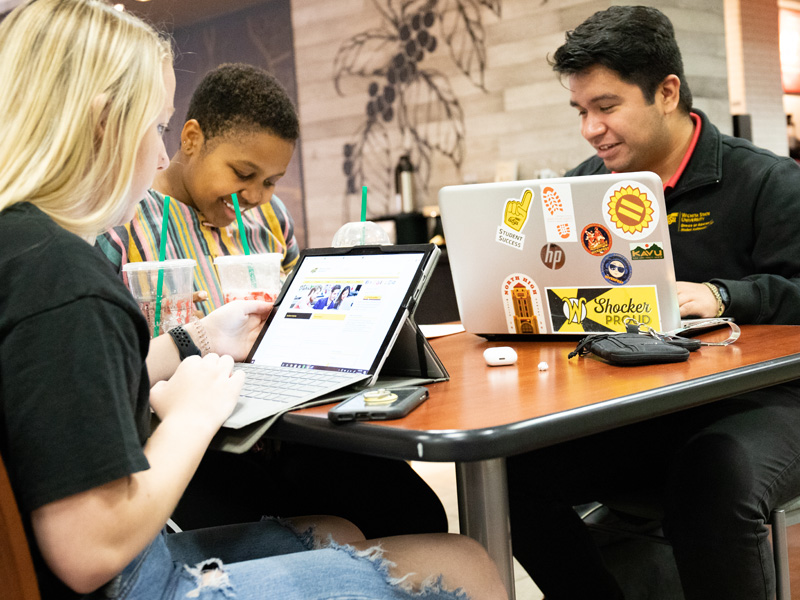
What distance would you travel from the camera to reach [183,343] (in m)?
1.22

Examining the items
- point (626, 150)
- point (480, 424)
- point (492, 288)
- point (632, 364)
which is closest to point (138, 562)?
point (480, 424)

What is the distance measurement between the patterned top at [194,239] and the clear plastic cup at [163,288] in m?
0.32

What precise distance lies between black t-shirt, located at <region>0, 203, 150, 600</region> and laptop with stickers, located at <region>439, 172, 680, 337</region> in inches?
31.5

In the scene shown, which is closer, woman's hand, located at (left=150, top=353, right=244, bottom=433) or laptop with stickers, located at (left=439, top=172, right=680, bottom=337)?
woman's hand, located at (left=150, top=353, right=244, bottom=433)

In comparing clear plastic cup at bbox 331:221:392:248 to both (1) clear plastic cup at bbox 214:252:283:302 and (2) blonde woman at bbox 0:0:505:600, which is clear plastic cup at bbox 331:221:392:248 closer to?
(1) clear plastic cup at bbox 214:252:283:302

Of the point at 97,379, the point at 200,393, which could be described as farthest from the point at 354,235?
the point at 97,379

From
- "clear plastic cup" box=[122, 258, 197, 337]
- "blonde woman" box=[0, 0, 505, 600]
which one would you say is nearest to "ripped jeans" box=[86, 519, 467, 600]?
"blonde woman" box=[0, 0, 505, 600]

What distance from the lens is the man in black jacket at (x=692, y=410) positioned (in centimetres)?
123

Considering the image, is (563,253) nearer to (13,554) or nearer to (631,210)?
(631,210)

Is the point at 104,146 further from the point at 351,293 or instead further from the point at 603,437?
the point at 603,437

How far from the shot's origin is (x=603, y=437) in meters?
1.54

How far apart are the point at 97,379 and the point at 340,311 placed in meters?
0.52

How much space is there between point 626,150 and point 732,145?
10.0 inches

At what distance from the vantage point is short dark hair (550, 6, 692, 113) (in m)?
1.89
